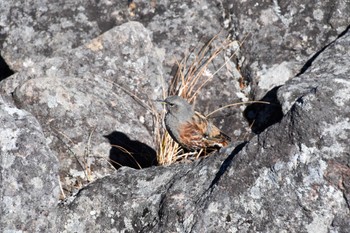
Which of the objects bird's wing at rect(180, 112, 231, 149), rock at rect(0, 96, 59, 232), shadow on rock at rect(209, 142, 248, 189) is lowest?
bird's wing at rect(180, 112, 231, 149)

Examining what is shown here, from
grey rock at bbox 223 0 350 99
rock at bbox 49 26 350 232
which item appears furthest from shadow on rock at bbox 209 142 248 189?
grey rock at bbox 223 0 350 99

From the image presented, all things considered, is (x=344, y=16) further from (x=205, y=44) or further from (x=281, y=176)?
(x=281, y=176)

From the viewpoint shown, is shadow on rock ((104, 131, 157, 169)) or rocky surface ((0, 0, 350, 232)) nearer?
rocky surface ((0, 0, 350, 232))

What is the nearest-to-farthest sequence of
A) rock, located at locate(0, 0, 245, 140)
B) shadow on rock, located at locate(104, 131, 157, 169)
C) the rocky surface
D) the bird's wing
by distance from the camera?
1. the rocky surface
2. shadow on rock, located at locate(104, 131, 157, 169)
3. the bird's wing
4. rock, located at locate(0, 0, 245, 140)

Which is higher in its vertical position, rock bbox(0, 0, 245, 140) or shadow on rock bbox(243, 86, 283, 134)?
rock bbox(0, 0, 245, 140)

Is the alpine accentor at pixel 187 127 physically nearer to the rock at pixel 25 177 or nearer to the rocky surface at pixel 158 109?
the rocky surface at pixel 158 109

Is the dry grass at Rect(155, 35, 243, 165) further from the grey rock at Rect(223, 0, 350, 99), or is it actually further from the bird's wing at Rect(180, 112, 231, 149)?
the grey rock at Rect(223, 0, 350, 99)

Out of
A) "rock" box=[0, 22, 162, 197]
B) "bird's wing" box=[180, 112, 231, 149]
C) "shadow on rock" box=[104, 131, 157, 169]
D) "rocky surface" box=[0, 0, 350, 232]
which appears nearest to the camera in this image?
"rocky surface" box=[0, 0, 350, 232]

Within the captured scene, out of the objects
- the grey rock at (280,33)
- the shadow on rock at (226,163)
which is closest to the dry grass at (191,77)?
the grey rock at (280,33)
